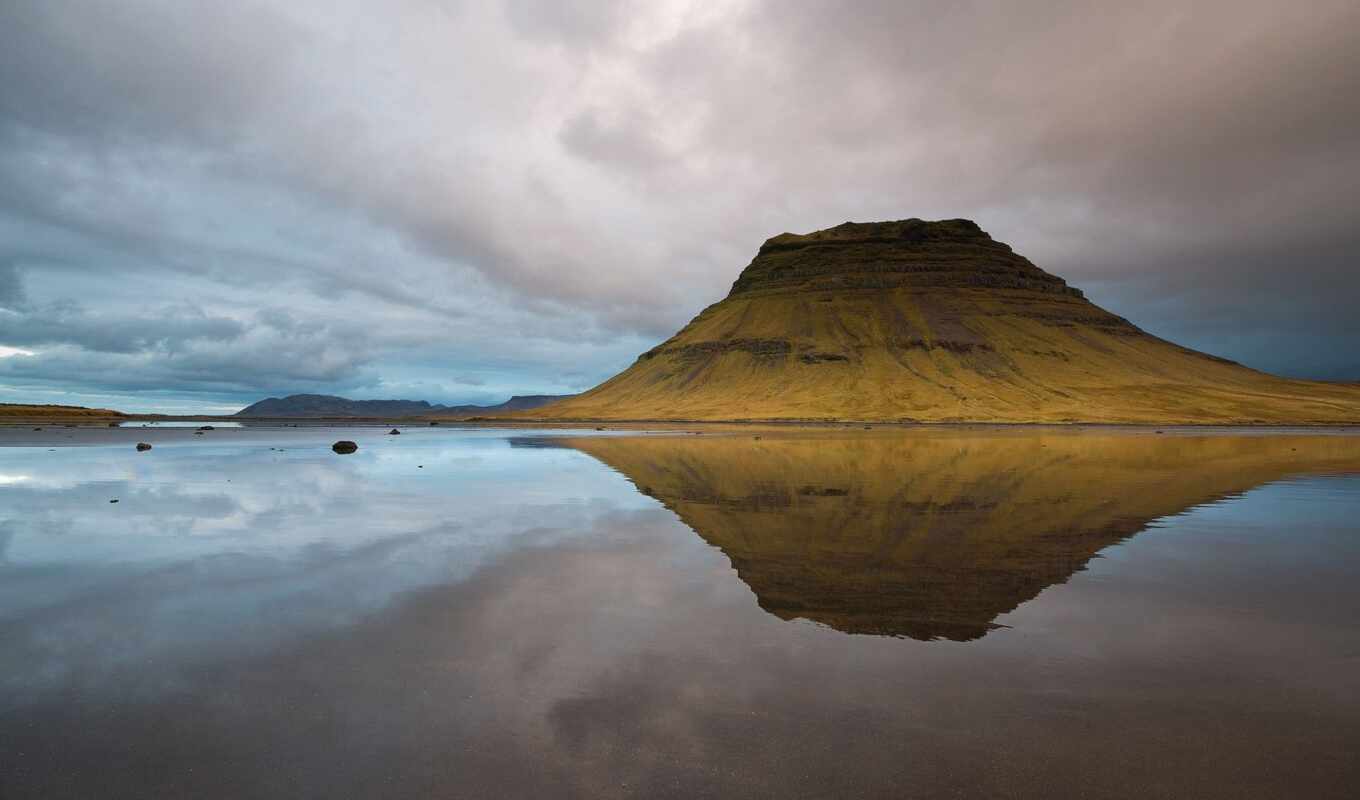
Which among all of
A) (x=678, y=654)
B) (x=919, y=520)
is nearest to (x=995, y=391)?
(x=919, y=520)

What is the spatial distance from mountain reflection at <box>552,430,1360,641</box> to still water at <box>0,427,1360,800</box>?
13 centimetres

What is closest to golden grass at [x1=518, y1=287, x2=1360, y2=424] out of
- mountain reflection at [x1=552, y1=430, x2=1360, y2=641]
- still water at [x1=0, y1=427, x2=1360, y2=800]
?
mountain reflection at [x1=552, y1=430, x2=1360, y2=641]

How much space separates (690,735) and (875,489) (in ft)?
64.2

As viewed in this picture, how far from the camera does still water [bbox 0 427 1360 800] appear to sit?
17.2 ft

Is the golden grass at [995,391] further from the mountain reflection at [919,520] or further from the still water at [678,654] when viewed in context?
the still water at [678,654]

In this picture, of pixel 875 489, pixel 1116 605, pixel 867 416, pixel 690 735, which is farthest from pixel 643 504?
pixel 867 416

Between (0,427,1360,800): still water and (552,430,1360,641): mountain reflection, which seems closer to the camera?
(0,427,1360,800): still water

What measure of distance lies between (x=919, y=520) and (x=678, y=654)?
1116cm

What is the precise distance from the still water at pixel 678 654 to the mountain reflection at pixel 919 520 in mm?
135

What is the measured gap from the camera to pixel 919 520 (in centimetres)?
1714

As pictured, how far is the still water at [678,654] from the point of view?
17.2 feet

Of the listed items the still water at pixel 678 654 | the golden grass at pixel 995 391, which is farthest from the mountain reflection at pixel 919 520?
the golden grass at pixel 995 391

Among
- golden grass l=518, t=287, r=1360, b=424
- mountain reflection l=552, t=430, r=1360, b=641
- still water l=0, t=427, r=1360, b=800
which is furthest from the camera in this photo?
golden grass l=518, t=287, r=1360, b=424

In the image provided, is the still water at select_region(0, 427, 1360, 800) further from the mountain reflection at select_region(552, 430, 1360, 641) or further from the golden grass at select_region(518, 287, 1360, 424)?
the golden grass at select_region(518, 287, 1360, 424)
